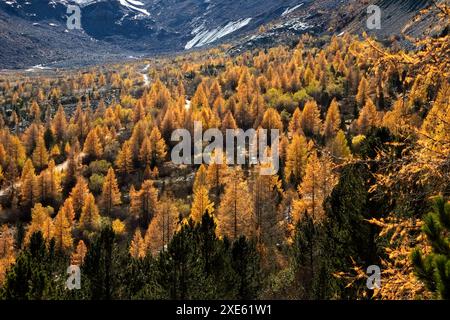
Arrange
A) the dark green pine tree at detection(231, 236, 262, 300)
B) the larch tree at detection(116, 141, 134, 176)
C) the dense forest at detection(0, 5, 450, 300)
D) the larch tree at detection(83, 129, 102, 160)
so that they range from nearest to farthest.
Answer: the dense forest at detection(0, 5, 450, 300) → the dark green pine tree at detection(231, 236, 262, 300) → the larch tree at detection(116, 141, 134, 176) → the larch tree at detection(83, 129, 102, 160)

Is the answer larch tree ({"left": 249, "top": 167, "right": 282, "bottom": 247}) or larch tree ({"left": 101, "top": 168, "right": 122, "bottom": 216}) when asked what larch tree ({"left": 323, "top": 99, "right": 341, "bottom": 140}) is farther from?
larch tree ({"left": 101, "top": 168, "right": 122, "bottom": 216})

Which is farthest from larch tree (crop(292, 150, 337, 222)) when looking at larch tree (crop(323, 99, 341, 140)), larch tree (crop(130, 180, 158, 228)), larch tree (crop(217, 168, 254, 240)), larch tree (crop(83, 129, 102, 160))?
larch tree (crop(83, 129, 102, 160))

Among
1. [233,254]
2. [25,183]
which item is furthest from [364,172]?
[25,183]

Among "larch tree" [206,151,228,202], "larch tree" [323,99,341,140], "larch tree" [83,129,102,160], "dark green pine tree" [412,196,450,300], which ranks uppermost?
"larch tree" [323,99,341,140]

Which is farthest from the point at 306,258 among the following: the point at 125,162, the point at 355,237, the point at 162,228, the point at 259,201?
the point at 125,162

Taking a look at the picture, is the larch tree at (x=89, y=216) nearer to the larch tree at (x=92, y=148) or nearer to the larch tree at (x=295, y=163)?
the larch tree at (x=295, y=163)
